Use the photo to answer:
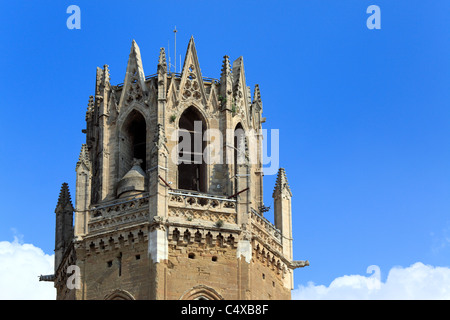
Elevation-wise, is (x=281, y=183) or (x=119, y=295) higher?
(x=281, y=183)

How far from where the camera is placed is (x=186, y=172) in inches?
2132

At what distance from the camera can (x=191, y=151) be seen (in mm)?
53750

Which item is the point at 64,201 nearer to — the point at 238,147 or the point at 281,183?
the point at 238,147

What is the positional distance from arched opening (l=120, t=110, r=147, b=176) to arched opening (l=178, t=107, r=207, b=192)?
1480 millimetres

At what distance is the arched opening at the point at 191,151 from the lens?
175ft

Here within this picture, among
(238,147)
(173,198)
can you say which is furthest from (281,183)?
(173,198)

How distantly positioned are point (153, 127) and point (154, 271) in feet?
21.3

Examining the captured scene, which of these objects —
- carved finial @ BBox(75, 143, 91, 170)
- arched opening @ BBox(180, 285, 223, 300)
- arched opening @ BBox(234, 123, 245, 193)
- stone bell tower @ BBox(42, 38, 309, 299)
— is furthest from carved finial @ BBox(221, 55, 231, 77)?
arched opening @ BBox(180, 285, 223, 300)

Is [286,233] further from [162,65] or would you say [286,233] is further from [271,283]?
[162,65]

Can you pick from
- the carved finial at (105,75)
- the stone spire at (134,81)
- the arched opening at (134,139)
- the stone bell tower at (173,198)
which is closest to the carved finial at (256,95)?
the stone bell tower at (173,198)

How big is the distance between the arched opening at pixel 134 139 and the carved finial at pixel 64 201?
273 centimetres

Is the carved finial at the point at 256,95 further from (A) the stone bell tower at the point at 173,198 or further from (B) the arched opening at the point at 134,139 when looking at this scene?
(B) the arched opening at the point at 134,139

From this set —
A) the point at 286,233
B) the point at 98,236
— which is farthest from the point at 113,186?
the point at 286,233

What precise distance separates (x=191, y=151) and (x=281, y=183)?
3770 millimetres
